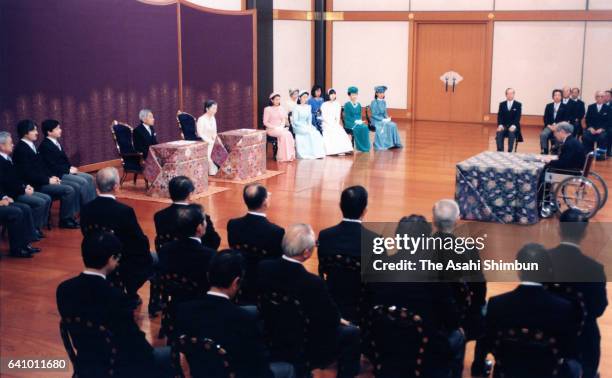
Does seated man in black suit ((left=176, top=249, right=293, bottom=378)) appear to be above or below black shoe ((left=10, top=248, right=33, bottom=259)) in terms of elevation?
above

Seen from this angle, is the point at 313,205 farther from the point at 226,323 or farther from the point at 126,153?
the point at 226,323

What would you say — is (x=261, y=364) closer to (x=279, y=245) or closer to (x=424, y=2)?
(x=279, y=245)

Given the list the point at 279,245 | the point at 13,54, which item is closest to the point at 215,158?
the point at 13,54

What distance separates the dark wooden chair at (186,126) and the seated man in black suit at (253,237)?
21.7ft

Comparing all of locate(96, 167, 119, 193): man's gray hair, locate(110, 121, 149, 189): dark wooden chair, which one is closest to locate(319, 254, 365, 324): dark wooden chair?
locate(96, 167, 119, 193): man's gray hair

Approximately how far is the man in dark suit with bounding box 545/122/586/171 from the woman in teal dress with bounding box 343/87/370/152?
5.33 meters

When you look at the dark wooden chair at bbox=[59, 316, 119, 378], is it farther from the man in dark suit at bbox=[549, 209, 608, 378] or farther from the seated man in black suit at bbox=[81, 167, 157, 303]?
the man in dark suit at bbox=[549, 209, 608, 378]

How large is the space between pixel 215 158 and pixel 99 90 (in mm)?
1958

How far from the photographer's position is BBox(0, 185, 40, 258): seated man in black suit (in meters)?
7.03

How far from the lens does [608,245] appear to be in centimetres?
749

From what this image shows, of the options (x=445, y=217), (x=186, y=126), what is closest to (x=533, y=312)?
(x=445, y=217)

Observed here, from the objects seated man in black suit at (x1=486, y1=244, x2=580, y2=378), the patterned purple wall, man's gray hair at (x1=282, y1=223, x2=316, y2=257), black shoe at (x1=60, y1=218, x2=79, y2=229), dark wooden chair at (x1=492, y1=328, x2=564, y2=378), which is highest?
the patterned purple wall

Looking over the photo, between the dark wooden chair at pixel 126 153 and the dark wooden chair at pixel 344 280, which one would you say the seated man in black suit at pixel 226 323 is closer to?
the dark wooden chair at pixel 344 280

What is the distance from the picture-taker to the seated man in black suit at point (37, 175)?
308 inches
